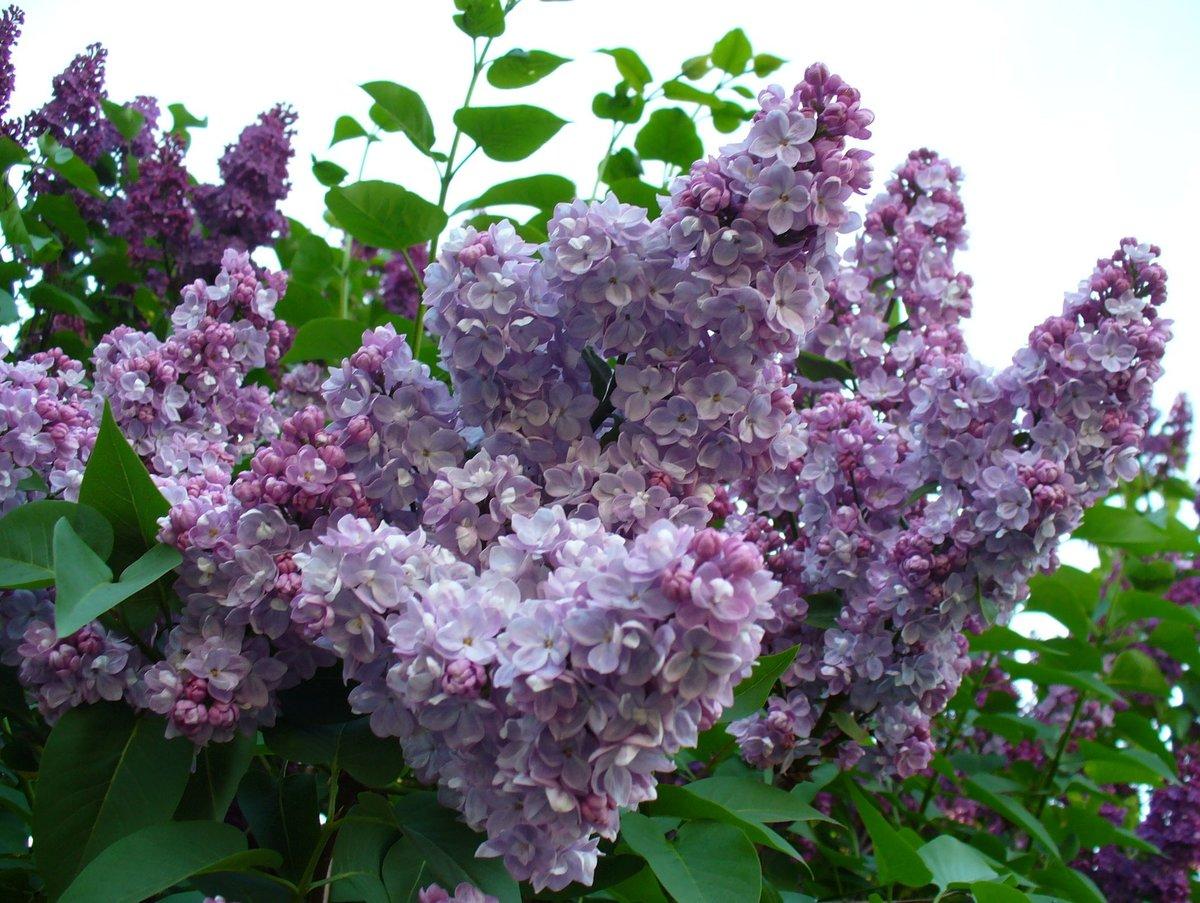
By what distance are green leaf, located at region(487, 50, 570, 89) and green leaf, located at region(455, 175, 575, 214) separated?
0.15 meters

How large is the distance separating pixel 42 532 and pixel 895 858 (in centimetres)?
103

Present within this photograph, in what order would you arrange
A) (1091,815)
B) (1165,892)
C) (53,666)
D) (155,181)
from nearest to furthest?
(53,666) → (155,181) → (1091,815) → (1165,892)

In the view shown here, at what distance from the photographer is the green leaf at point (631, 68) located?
196 centimetres

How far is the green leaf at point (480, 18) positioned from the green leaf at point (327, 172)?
590mm

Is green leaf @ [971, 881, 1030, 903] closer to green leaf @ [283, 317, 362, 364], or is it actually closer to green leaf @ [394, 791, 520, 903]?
green leaf @ [394, 791, 520, 903]

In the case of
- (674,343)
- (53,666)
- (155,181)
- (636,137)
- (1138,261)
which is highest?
(636,137)

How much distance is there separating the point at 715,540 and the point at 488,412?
0.39m

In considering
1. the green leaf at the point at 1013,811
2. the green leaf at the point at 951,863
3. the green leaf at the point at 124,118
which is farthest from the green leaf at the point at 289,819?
the green leaf at the point at 124,118

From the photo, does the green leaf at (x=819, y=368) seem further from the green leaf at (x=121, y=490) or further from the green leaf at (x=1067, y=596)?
the green leaf at (x=121, y=490)

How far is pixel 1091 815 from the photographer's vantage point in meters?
2.17

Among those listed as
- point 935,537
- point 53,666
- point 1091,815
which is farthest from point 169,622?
point 1091,815

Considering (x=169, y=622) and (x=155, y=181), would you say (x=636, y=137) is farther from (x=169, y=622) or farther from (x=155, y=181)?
(x=169, y=622)

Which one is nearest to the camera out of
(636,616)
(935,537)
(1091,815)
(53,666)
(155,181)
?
(636,616)

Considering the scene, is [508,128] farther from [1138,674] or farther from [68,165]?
[1138,674]
